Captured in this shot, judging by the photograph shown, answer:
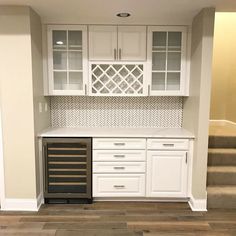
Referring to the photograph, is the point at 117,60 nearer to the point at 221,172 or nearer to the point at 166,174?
the point at 166,174

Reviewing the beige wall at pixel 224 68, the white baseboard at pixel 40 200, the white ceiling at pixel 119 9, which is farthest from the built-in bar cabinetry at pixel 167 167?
the beige wall at pixel 224 68

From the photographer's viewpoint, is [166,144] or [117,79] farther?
[117,79]

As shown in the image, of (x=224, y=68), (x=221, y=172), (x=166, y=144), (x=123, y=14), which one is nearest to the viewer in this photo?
(x=123, y=14)

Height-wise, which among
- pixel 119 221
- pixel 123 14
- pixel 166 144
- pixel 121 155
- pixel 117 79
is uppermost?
pixel 123 14

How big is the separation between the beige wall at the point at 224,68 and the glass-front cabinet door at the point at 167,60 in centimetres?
145

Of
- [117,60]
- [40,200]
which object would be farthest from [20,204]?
[117,60]

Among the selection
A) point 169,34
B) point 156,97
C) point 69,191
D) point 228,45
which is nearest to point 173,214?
point 69,191

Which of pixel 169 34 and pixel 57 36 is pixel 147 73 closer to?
pixel 169 34

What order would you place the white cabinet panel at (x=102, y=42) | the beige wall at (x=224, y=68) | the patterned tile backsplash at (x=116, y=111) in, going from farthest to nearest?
the beige wall at (x=224, y=68) < the patterned tile backsplash at (x=116, y=111) < the white cabinet panel at (x=102, y=42)

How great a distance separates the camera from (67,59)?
2.99 m

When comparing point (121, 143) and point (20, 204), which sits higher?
point (121, 143)

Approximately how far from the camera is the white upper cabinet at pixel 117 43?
9.53ft

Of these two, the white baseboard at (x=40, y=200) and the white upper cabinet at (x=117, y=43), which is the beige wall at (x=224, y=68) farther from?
the white baseboard at (x=40, y=200)

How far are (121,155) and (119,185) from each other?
0.39 m
